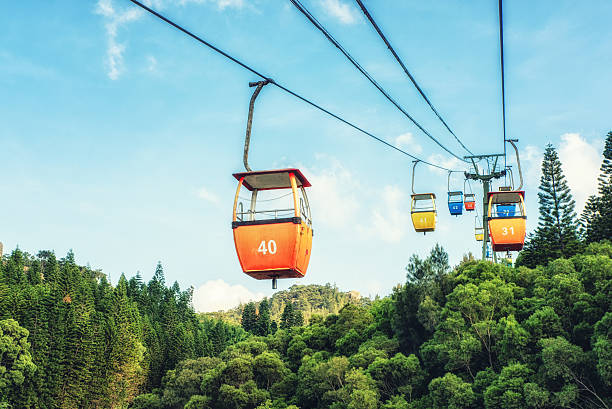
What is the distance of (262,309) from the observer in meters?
115

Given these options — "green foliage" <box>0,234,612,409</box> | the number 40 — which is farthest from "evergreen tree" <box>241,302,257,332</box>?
the number 40

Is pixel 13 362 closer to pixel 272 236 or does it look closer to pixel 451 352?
pixel 451 352

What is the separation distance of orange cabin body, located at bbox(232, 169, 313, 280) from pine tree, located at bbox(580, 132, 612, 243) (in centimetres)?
5297

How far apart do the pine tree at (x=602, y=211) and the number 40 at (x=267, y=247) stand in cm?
5334

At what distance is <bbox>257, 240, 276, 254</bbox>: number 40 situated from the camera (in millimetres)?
11828

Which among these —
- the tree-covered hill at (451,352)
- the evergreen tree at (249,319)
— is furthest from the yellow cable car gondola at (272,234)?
the evergreen tree at (249,319)

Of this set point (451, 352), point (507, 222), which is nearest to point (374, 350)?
point (451, 352)

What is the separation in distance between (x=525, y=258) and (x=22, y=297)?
181 feet

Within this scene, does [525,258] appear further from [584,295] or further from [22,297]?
[22,297]

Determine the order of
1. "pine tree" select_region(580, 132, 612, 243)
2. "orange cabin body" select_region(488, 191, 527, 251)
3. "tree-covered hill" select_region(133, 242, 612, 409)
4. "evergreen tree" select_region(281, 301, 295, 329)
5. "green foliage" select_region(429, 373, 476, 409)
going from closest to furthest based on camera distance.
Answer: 1. "orange cabin body" select_region(488, 191, 527, 251)
2. "tree-covered hill" select_region(133, 242, 612, 409)
3. "green foliage" select_region(429, 373, 476, 409)
4. "pine tree" select_region(580, 132, 612, 243)
5. "evergreen tree" select_region(281, 301, 295, 329)

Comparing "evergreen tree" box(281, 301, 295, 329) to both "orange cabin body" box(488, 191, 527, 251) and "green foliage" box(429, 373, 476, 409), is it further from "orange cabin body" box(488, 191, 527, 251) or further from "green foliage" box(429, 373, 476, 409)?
"orange cabin body" box(488, 191, 527, 251)

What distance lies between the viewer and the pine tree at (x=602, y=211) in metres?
57.6

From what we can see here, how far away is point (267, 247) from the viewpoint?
38.9 ft

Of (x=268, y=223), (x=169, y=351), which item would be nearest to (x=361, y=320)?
(x=169, y=351)
